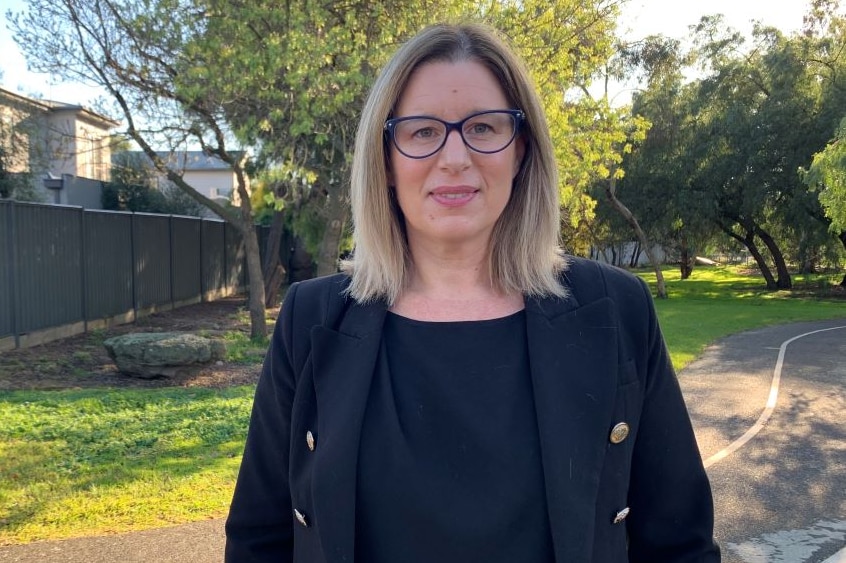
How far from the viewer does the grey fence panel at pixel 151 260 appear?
56.2 feet

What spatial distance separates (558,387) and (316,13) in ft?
31.9

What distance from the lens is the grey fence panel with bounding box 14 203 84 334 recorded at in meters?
12.3

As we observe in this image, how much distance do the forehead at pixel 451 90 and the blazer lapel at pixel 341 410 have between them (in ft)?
1.55

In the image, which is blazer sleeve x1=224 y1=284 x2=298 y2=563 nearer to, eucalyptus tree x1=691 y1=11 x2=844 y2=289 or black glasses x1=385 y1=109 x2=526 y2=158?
black glasses x1=385 y1=109 x2=526 y2=158

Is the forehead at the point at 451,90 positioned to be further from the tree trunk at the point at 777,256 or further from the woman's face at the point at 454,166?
the tree trunk at the point at 777,256

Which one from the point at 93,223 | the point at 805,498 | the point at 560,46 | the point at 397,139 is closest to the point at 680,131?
the point at 560,46

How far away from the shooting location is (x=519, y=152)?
1.86m

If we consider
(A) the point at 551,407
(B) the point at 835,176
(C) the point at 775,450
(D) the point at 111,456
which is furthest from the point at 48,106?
(A) the point at 551,407

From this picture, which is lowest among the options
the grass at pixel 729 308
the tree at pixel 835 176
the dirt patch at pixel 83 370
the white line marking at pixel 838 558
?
the grass at pixel 729 308

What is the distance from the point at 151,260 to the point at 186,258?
2.75 metres

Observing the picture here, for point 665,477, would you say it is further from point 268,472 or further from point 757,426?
point 757,426

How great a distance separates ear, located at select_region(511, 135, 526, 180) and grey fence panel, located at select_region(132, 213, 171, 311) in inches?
644

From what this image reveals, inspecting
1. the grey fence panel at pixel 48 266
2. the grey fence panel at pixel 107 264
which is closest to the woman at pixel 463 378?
the grey fence panel at pixel 48 266

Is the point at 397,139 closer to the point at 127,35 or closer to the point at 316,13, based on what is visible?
the point at 316,13
